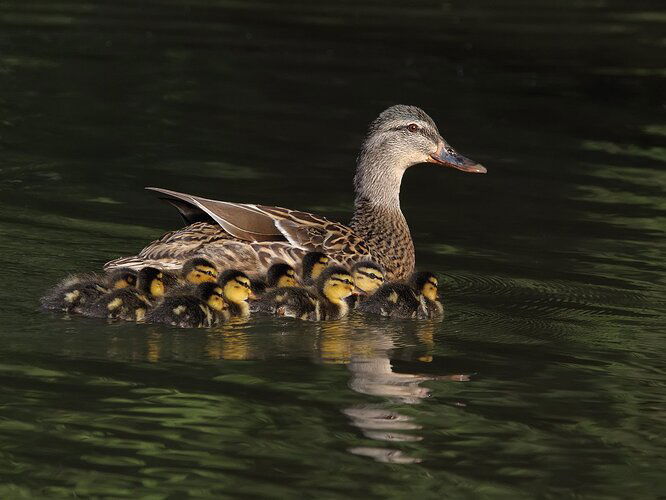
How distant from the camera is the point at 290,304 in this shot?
8.05 meters

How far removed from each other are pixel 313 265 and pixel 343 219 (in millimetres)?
2452

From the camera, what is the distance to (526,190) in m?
11.8

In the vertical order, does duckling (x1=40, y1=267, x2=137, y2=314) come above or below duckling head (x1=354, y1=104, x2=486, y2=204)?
below

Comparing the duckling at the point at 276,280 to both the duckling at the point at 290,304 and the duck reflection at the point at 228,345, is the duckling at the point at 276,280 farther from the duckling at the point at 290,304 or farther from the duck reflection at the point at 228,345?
the duck reflection at the point at 228,345

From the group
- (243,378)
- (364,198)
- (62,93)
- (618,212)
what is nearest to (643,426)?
(243,378)

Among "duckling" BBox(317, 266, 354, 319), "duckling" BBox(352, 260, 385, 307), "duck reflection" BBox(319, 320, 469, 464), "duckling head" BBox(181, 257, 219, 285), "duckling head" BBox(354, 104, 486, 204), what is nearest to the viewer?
"duck reflection" BBox(319, 320, 469, 464)

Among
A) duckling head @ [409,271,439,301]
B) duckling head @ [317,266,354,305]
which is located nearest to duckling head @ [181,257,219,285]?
duckling head @ [317,266,354,305]

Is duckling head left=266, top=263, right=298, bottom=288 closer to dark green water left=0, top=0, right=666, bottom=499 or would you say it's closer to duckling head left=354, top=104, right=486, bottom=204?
dark green water left=0, top=0, right=666, bottom=499

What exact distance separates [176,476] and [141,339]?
6.09 ft

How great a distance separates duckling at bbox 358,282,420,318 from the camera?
325 inches

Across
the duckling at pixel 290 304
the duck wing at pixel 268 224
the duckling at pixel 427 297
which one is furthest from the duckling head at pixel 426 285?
the duckling at pixel 290 304

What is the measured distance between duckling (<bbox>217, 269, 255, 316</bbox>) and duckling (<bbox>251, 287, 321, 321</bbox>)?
0.09 m

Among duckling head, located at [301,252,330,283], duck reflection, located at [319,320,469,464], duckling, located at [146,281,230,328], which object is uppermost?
duckling head, located at [301,252,330,283]

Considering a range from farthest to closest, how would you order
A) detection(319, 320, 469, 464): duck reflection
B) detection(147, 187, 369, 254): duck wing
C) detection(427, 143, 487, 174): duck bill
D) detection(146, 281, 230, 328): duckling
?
detection(427, 143, 487, 174): duck bill → detection(147, 187, 369, 254): duck wing → detection(146, 281, 230, 328): duckling → detection(319, 320, 469, 464): duck reflection
